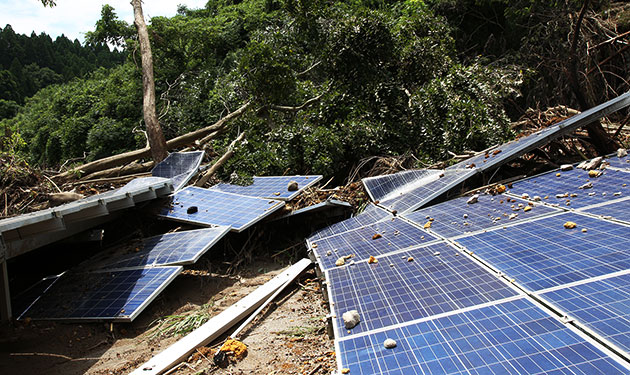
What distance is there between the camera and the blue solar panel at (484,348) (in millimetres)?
2293

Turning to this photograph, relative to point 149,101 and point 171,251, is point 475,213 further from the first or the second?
point 149,101

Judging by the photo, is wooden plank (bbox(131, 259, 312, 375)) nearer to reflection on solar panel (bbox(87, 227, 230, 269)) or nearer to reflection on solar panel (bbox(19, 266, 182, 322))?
reflection on solar panel (bbox(19, 266, 182, 322))

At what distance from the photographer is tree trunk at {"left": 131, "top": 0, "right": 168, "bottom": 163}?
11.3 m

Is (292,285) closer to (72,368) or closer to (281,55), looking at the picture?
(72,368)

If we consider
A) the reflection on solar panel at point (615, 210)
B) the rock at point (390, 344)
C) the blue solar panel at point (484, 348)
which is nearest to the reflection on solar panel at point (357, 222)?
the reflection on solar panel at point (615, 210)

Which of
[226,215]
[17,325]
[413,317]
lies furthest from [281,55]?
[413,317]

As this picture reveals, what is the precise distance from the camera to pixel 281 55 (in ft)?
38.4

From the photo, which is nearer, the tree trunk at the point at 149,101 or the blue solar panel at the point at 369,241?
the blue solar panel at the point at 369,241

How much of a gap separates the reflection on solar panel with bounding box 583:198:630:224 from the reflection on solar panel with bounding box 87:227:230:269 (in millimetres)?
4709

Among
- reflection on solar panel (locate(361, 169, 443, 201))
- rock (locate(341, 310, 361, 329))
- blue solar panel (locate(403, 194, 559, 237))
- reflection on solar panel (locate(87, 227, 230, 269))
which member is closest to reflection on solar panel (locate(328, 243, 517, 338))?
rock (locate(341, 310, 361, 329))

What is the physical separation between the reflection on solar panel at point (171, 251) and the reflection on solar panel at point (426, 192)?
108 inches

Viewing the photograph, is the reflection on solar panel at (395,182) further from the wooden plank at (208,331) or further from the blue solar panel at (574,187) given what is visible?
the wooden plank at (208,331)

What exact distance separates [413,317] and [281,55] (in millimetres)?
9995

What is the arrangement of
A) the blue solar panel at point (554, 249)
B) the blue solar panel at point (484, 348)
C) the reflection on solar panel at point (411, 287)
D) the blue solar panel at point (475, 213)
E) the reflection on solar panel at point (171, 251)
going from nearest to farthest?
the blue solar panel at point (484, 348), the blue solar panel at point (554, 249), the reflection on solar panel at point (411, 287), the blue solar panel at point (475, 213), the reflection on solar panel at point (171, 251)
